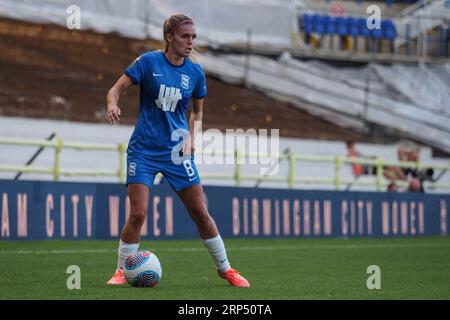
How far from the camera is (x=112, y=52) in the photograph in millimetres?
29031

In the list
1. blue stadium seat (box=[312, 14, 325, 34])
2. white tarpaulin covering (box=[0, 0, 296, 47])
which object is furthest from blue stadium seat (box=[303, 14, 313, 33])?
white tarpaulin covering (box=[0, 0, 296, 47])

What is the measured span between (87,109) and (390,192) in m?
7.66

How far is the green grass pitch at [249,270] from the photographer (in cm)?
816

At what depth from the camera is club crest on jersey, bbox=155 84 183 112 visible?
8.56m

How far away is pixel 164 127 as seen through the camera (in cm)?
864

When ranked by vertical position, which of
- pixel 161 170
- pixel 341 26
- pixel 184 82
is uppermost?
pixel 341 26

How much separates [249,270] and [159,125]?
9.47ft

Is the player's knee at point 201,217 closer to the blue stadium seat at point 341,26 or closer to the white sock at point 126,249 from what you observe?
the white sock at point 126,249

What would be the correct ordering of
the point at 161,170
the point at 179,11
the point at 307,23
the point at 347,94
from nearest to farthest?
the point at 161,170, the point at 179,11, the point at 347,94, the point at 307,23

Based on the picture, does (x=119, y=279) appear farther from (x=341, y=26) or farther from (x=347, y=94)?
(x=341, y=26)

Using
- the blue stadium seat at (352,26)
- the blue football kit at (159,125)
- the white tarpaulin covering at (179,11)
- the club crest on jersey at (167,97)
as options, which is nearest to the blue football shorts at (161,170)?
the blue football kit at (159,125)

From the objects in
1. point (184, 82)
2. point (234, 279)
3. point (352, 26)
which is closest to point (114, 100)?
point (184, 82)
